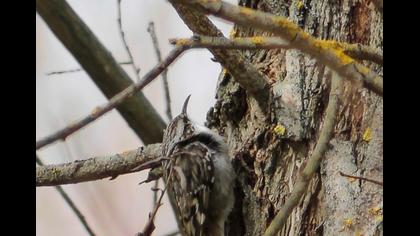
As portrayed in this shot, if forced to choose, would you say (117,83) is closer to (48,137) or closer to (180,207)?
(180,207)

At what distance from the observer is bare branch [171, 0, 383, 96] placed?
149cm

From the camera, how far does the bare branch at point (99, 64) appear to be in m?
2.87

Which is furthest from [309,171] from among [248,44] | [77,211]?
[77,211]

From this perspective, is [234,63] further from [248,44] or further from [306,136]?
[248,44]

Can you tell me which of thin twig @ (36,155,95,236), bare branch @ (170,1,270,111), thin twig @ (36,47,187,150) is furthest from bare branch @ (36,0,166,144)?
thin twig @ (36,47,187,150)

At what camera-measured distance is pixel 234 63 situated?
83.3 inches

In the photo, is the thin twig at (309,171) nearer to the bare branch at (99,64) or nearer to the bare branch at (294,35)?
the bare branch at (294,35)

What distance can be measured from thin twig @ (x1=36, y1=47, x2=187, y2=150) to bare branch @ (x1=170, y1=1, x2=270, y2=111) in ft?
0.99

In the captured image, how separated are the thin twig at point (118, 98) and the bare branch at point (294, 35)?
14cm

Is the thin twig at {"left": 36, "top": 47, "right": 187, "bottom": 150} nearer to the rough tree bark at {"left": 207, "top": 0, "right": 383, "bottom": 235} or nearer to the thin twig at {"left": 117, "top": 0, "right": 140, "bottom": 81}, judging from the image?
the rough tree bark at {"left": 207, "top": 0, "right": 383, "bottom": 235}

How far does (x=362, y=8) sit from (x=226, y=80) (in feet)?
1.57

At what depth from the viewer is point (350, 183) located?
209 cm

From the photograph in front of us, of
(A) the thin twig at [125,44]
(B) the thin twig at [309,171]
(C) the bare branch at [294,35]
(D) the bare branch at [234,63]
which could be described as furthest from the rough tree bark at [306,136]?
(A) the thin twig at [125,44]
